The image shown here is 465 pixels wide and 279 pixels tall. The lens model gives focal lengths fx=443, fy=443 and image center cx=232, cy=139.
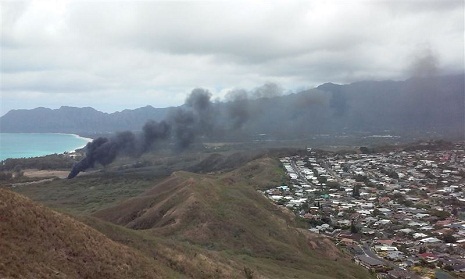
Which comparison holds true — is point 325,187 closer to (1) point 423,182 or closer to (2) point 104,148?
(1) point 423,182

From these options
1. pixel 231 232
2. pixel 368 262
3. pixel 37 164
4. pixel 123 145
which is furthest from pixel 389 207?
pixel 37 164

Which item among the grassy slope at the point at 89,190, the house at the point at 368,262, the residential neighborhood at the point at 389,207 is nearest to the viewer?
the house at the point at 368,262

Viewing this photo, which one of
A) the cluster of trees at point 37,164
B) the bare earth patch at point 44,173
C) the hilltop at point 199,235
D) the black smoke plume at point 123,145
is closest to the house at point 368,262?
the hilltop at point 199,235

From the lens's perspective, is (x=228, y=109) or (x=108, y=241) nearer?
(x=108, y=241)

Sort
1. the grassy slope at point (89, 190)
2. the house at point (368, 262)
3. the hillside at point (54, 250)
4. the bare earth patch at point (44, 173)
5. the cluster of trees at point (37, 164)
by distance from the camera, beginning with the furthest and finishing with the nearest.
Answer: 1. the cluster of trees at point (37, 164)
2. the bare earth patch at point (44, 173)
3. the grassy slope at point (89, 190)
4. the house at point (368, 262)
5. the hillside at point (54, 250)

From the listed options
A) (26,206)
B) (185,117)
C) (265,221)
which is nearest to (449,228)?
(265,221)

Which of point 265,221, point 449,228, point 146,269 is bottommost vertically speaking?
point 449,228

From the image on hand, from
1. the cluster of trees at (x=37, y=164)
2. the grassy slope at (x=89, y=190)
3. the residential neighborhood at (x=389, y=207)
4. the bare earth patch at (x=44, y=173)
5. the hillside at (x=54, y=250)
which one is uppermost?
the hillside at (x=54, y=250)

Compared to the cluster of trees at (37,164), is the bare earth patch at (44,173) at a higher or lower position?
lower

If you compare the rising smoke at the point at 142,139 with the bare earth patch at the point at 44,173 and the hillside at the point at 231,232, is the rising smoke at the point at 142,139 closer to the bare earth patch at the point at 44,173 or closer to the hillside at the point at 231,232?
the bare earth patch at the point at 44,173
